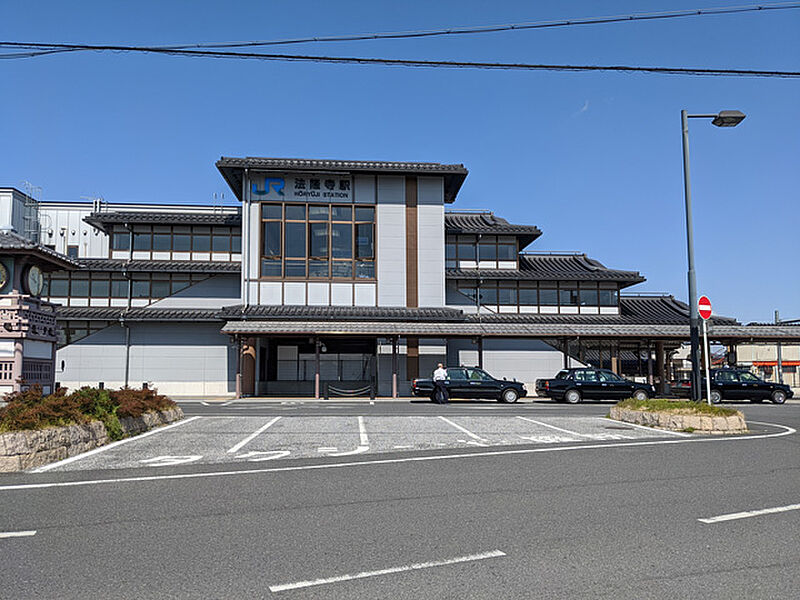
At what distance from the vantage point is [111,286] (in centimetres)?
3922

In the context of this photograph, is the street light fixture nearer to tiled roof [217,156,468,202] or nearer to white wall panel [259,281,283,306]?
tiled roof [217,156,468,202]

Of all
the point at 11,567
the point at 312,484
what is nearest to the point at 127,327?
the point at 312,484

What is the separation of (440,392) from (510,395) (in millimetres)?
3256

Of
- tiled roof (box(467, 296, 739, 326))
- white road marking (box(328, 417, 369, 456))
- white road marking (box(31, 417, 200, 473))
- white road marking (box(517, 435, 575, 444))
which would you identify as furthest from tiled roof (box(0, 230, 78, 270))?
tiled roof (box(467, 296, 739, 326))

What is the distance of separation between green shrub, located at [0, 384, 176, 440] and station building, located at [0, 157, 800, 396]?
2048 centimetres

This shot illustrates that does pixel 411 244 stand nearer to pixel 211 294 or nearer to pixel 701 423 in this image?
pixel 211 294

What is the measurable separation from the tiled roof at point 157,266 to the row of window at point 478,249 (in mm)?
12506

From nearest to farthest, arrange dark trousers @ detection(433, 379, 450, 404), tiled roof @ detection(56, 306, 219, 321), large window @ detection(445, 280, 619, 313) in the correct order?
dark trousers @ detection(433, 379, 450, 404) → tiled roof @ detection(56, 306, 219, 321) → large window @ detection(445, 280, 619, 313)

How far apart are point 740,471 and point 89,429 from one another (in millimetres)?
10338

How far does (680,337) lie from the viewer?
1401 inches

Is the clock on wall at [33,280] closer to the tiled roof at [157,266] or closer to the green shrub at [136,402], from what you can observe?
the green shrub at [136,402]

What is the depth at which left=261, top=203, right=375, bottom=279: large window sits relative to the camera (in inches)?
1480

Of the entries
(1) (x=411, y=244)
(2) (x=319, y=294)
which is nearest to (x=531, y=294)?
(1) (x=411, y=244)

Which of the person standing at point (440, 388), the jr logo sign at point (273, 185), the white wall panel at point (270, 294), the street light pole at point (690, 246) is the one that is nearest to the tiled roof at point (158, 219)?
the jr logo sign at point (273, 185)
